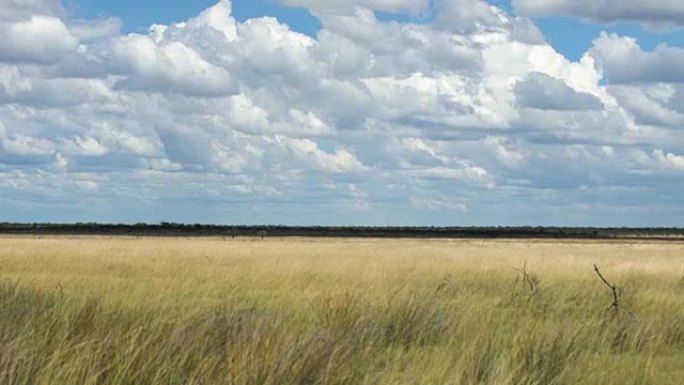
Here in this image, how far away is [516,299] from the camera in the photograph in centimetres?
1877

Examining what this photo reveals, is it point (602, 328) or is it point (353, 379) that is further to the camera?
point (602, 328)

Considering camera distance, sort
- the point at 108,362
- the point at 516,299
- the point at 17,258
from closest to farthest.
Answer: the point at 108,362 → the point at 516,299 → the point at 17,258

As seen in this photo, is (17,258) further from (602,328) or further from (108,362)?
(108,362)

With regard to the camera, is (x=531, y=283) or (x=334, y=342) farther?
(x=531, y=283)

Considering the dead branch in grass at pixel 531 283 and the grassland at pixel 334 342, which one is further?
the dead branch in grass at pixel 531 283

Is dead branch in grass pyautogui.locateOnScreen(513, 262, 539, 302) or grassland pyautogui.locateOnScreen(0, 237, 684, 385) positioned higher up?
dead branch in grass pyautogui.locateOnScreen(513, 262, 539, 302)

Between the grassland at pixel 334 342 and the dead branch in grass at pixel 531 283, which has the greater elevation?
the dead branch in grass at pixel 531 283

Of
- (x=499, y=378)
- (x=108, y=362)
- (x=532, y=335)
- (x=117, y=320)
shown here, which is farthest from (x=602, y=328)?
(x=108, y=362)

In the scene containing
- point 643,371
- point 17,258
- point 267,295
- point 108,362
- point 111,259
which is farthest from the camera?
point 111,259

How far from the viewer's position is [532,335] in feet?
34.9

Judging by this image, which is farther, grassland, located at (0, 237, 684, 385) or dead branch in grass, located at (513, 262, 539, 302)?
dead branch in grass, located at (513, 262, 539, 302)

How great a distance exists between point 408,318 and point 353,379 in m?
4.35

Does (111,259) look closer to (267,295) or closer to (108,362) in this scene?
(267,295)

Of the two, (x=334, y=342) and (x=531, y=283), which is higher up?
(x=531, y=283)
